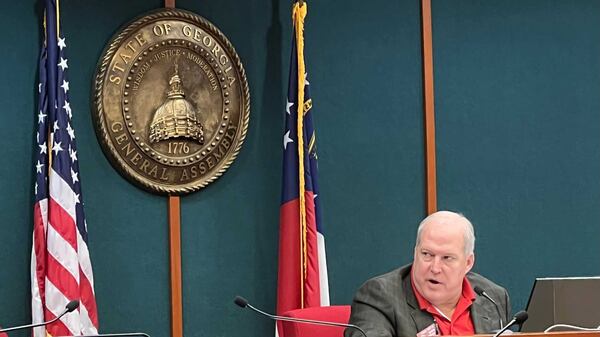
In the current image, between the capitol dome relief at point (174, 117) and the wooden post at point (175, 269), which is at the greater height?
the capitol dome relief at point (174, 117)

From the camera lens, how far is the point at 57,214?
187 inches

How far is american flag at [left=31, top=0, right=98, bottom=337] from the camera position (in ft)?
15.4

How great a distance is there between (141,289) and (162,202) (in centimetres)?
47

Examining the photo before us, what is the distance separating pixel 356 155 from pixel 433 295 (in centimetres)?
216

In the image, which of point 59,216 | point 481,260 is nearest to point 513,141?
point 481,260

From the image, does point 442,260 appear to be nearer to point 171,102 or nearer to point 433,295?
point 433,295

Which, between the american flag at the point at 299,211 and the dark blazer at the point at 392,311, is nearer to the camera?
the dark blazer at the point at 392,311

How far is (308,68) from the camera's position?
5.67m

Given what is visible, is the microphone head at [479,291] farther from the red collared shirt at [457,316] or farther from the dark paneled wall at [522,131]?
the dark paneled wall at [522,131]

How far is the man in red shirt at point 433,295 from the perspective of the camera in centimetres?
361

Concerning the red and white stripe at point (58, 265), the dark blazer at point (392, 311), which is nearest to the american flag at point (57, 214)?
the red and white stripe at point (58, 265)

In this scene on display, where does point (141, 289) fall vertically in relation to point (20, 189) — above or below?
below

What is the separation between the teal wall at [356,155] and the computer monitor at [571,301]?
2.23m

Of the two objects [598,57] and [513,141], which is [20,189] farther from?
[598,57]
